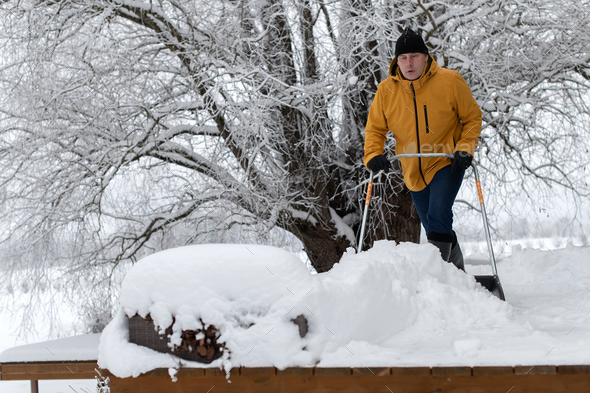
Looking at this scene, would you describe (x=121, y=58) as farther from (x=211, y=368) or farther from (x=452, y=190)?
(x=211, y=368)

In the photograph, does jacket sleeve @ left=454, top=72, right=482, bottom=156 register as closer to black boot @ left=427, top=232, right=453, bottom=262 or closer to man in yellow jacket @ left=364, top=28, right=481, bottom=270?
man in yellow jacket @ left=364, top=28, right=481, bottom=270

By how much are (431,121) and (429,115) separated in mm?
40

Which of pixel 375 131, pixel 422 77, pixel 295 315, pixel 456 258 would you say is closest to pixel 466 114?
pixel 422 77

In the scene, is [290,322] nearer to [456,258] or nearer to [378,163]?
[378,163]

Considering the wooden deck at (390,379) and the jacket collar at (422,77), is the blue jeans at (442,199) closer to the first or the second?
the jacket collar at (422,77)

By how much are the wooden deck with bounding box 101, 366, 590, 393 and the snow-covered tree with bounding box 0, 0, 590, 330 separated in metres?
3.10

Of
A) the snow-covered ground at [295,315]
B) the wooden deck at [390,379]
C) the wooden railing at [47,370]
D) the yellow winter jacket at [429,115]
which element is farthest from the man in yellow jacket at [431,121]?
the wooden railing at [47,370]

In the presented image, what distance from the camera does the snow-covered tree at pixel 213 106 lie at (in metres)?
5.21

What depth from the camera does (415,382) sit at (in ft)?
6.11

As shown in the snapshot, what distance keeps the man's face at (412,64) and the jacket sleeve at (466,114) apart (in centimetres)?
24

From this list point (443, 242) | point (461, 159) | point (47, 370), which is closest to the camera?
point (461, 159)

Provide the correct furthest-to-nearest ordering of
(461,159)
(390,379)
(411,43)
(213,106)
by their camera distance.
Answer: (213,106)
(411,43)
(461,159)
(390,379)

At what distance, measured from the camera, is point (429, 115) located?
331 centimetres

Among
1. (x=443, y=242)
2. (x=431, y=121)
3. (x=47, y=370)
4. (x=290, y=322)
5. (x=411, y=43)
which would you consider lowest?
(x=47, y=370)
